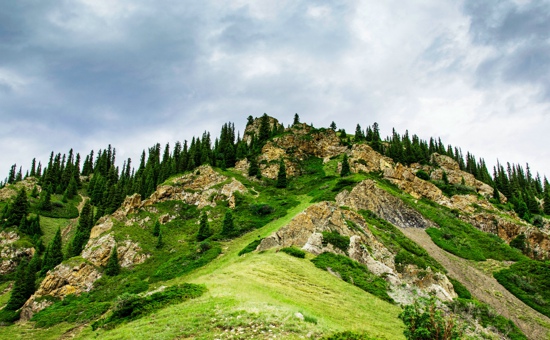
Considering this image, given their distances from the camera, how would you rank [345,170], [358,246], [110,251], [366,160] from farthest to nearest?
[366,160]
[345,170]
[110,251]
[358,246]

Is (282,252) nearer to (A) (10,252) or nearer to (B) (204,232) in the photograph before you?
(B) (204,232)

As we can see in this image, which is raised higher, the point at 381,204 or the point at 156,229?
the point at 381,204

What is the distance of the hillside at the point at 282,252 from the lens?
22.9 metres

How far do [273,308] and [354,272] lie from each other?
74.6 ft

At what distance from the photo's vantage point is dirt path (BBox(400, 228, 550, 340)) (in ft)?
148

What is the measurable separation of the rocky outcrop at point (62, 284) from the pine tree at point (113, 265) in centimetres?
192

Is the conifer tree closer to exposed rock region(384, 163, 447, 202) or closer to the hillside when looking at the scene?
the hillside

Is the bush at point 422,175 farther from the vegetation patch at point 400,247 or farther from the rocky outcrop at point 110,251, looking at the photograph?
the rocky outcrop at point 110,251

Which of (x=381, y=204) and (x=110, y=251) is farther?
(x=381, y=204)

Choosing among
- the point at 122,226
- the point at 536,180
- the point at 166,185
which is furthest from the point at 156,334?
the point at 536,180

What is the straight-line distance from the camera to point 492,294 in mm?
53719

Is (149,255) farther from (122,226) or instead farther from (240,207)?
(240,207)

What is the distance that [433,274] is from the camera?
47812mm

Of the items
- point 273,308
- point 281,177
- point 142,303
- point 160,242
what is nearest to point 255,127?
point 281,177
